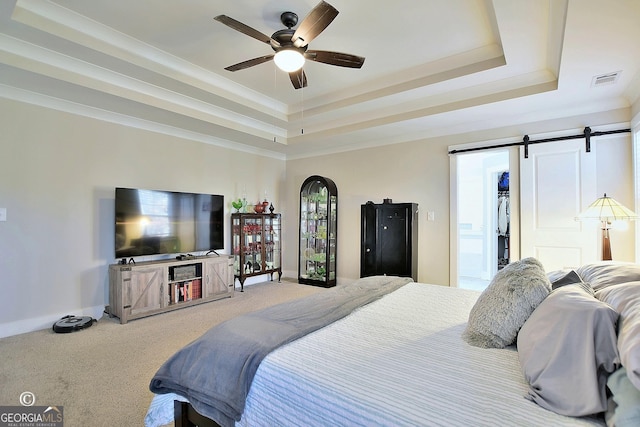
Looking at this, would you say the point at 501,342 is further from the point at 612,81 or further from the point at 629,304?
the point at 612,81

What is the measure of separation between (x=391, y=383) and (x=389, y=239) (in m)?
3.48

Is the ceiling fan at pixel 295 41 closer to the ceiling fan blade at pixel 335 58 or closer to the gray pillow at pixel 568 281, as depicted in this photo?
the ceiling fan blade at pixel 335 58

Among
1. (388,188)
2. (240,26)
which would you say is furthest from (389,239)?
(240,26)

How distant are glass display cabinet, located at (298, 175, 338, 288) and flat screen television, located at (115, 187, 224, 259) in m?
1.51

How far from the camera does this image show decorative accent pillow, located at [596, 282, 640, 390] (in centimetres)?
76

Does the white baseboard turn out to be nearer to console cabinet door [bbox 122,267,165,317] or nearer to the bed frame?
console cabinet door [bbox 122,267,165,317]

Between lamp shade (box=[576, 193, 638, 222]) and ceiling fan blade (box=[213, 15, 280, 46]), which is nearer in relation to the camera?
ceiling fan blade (box=[213, 15, 280, 46])

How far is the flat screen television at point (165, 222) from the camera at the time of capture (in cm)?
368

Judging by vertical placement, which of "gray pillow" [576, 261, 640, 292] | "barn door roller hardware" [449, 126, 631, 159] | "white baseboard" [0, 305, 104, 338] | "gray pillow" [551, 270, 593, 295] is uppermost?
"barn door roller hardware" [449, 126, 631, 159]

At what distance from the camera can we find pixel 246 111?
419cm

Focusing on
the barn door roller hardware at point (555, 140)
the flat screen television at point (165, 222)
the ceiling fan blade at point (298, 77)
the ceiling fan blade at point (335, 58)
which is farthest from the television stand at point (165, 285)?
the barn door roller hardware at point (555, 140)

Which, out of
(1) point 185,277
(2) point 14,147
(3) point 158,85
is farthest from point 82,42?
(1) point 185,277

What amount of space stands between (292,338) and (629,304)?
4.18 ft

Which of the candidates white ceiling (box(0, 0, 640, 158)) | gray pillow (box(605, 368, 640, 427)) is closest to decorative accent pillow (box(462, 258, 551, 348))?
gray pillow (box(605, 368, 640, 427))
